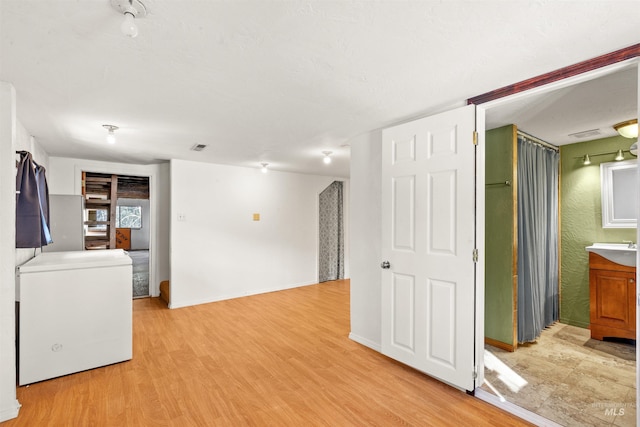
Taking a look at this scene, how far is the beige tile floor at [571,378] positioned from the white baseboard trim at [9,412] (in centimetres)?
346

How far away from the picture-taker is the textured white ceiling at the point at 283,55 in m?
1.33

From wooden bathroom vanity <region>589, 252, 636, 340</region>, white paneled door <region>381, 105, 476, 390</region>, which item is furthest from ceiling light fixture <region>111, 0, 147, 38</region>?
wooden bathroom vanity <region>589, 252, 636, 340</region>

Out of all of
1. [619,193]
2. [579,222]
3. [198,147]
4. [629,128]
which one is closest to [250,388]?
[198,147]

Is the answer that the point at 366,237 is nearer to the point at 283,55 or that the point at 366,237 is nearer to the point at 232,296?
the point at 283,55

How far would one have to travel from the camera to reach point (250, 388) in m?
2.42

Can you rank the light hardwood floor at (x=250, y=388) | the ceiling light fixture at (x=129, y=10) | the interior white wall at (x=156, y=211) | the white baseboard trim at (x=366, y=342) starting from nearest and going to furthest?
the ceiling light fixture at (x=129, y=10)
the light hardwood floor at (x=250, y=388)
the white baseboard trim at (x=366, y=342)
the interior white wall at (x=156, y=211)

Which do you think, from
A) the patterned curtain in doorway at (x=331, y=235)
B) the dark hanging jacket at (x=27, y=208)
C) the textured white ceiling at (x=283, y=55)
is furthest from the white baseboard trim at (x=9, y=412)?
the patterned curtain in doorway at (x=331, y=235)

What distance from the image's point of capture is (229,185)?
17.4 ft

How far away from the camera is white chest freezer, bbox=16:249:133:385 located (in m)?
2.54

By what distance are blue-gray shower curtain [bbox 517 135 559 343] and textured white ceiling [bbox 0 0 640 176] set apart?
160cm

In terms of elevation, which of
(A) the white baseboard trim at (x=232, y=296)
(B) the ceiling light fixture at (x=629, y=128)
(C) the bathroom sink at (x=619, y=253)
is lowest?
(A) the white baseboard trim at (x=232, y=296)

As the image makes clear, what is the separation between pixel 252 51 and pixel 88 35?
32.1 inches

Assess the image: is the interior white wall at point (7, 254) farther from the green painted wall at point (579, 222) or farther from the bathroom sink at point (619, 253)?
the green painted wall at point (579, 222)

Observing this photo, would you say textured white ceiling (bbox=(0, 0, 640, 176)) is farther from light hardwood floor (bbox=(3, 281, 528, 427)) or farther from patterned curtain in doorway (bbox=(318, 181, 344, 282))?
patterned curtain in doorway (bbox=(318, 181, 344, 282))
